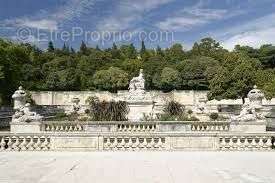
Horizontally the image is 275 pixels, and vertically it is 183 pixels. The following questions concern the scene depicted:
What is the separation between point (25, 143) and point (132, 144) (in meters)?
3.03

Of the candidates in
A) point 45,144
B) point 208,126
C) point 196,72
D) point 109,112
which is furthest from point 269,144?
point 196,72

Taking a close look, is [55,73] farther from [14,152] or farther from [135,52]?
[14,152]

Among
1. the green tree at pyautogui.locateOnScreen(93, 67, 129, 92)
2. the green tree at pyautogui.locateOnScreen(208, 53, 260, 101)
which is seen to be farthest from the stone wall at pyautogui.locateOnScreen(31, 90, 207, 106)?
the green tree at pyautogui.locateOnScreen(208, 53, 260, 101)

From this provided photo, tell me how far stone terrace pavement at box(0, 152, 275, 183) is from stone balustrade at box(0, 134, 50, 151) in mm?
609

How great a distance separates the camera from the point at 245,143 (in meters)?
13.3

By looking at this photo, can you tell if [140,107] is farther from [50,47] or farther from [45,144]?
[50,47]

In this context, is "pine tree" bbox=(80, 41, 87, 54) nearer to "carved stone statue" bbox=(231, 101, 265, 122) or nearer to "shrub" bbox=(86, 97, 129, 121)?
"shrub" bbox=(86, 97, 129, 121)

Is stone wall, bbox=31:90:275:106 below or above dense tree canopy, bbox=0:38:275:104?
below

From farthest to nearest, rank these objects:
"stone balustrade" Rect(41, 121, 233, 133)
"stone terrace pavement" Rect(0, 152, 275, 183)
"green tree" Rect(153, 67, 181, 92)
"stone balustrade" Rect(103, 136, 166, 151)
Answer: "green tree" Rect(153, 67, 181, 92), "stone balustrade" Rect(41, 121, 233, 133), "stone balustrade" Rect(103, 136, 166, 151), "stone terrace pavement" Rect(0, 152, 275, 183)

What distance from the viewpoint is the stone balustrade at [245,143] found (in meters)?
13.2

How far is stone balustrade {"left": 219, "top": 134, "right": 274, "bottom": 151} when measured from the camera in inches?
521

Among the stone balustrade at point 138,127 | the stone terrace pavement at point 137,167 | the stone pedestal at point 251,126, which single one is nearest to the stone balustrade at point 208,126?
the stone balustrade at point 138,127

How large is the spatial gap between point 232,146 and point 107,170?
4.71 meters

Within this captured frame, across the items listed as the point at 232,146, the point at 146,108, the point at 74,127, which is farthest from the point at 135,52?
the point at 232,146
